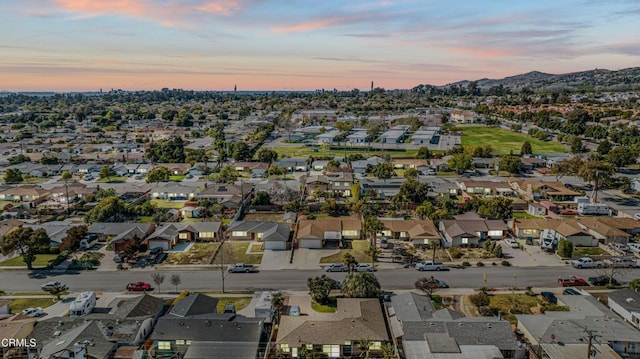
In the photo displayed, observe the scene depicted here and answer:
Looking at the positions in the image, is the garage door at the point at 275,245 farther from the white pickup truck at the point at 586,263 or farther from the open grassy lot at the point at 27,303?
the white pickup truck at the point at 586,263

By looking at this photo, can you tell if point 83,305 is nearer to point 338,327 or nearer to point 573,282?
point 338,327

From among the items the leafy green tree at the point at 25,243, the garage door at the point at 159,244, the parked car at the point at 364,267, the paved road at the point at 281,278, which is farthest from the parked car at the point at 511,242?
the leafy green tree at the point at 25,243

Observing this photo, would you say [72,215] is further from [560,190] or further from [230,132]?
[230,132]

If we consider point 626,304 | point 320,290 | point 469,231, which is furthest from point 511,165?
point 320,290

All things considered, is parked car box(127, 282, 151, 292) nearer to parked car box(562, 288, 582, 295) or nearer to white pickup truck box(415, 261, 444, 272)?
white pickup truck box(415, 261, 444, 272)

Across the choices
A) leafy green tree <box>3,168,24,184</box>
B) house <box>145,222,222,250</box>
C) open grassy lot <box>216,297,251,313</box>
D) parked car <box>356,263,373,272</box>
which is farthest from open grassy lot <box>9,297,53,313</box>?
leafy green tree <box>3,168,24,184</box>
